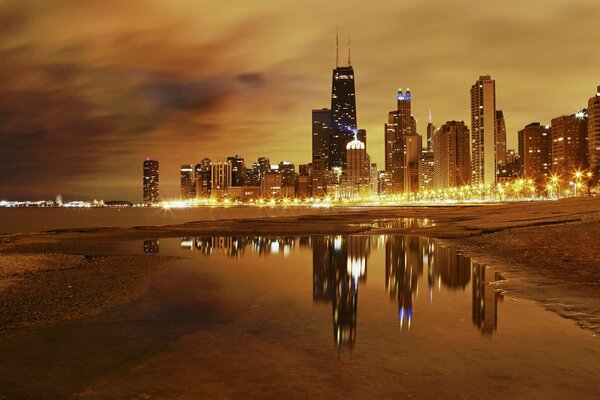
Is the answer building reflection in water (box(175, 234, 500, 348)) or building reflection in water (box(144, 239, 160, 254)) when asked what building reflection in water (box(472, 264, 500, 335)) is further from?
building reflection in water (box(144, 239, 160, 254))

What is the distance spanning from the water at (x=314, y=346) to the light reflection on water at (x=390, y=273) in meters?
0.11

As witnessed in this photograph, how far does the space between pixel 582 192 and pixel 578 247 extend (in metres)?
158

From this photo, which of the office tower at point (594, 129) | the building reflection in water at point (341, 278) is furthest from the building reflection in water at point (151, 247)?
the office tower at point (594, 129)

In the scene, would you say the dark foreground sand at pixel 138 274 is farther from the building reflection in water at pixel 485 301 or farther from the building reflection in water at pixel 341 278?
the building reflection in water at pixel 341 278

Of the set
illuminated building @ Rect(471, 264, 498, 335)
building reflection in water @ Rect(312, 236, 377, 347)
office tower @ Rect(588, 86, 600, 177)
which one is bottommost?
building reflection in water @ Rect(312, 236, 377, 347)

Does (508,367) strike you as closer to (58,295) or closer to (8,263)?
(58,295)

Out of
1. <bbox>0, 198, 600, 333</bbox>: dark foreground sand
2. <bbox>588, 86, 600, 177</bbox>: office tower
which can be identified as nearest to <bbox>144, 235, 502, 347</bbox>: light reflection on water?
<bbox>0, 198, 600, 333</bbox>: dark foreground sand

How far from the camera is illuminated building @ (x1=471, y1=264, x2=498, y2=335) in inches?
468

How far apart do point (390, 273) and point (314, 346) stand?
1122cm

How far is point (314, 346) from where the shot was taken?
405 inches

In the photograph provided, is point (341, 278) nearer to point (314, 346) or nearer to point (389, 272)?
point (389, 272)

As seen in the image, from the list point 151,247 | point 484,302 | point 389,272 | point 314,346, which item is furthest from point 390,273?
point 151,247

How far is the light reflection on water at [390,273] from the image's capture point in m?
13.1

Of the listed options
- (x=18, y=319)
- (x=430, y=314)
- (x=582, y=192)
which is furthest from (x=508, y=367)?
(x=582, y=192)
